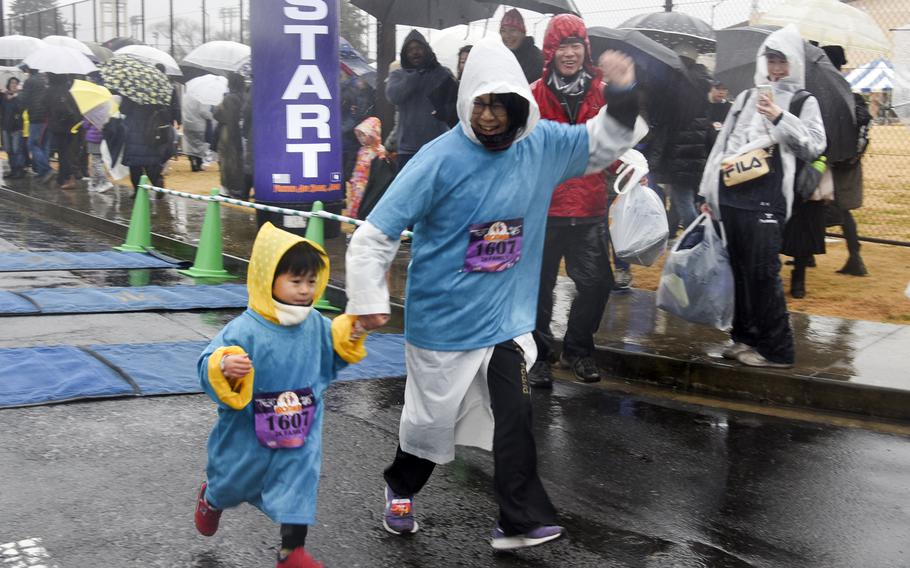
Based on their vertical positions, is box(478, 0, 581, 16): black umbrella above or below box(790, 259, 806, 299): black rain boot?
above

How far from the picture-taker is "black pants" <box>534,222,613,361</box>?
6.57 m

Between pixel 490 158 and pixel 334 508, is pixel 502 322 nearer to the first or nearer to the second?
pixel 490 158

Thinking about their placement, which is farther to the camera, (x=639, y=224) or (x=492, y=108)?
(x=639, y=224)

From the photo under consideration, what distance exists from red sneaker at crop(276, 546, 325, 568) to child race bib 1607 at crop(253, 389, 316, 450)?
355 mm

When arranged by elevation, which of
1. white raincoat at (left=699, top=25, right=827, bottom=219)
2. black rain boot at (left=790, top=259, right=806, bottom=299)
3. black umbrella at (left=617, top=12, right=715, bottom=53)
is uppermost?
black umbrella at (left=617, top=12, right=715, bottom=53)

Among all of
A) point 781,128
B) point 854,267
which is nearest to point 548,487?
point 781,128

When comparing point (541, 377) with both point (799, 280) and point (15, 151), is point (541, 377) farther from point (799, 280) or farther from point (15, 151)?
point (15, 151)

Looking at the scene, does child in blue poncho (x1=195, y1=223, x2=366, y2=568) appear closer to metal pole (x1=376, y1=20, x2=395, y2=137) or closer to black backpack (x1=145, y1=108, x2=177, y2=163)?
metal pole (x1=376, y1=20, x2=395, y2=137)

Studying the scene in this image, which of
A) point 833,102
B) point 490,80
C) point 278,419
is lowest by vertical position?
point 278,419

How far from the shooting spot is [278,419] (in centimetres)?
362

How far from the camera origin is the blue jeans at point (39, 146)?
64.0 ft

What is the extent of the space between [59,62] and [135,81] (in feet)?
15.7

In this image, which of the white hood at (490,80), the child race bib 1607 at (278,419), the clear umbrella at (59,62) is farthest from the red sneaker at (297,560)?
the clear umbrella at (59,62)

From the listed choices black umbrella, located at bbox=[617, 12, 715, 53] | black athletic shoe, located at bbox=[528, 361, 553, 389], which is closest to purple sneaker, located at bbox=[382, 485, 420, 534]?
black athletic shoe, located at bbox=[528, 361, 553, 389]
